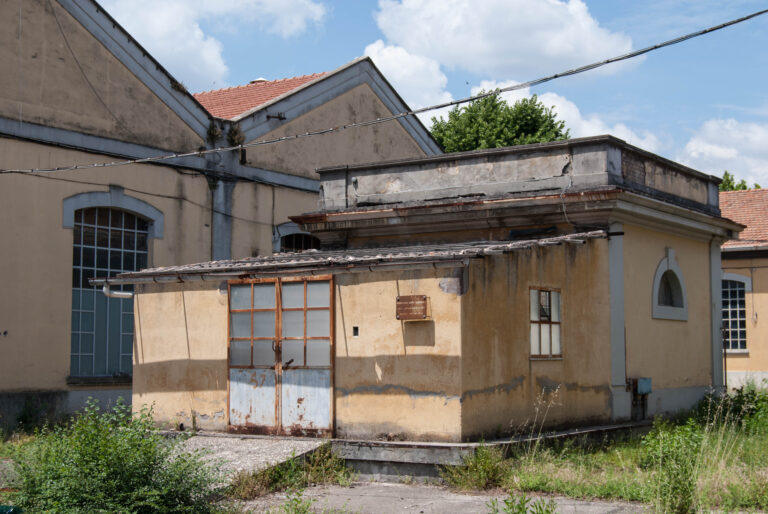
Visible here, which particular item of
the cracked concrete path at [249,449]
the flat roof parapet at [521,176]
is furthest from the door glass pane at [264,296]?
the flat roof parapet at [521,176]

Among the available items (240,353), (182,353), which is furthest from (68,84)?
(240,353)

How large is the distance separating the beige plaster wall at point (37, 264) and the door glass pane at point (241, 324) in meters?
4.31

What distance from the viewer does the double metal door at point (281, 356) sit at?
1176cm

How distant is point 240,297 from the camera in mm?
12570

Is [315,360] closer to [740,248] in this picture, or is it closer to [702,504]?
[702,504]

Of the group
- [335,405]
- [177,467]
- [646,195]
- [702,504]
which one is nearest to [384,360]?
[335,405]

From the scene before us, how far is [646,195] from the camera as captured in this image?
14.4 metres

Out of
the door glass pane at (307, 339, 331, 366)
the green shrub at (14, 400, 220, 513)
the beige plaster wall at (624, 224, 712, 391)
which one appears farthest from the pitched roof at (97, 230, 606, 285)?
the green shrub at (14, 400, 220, 513)

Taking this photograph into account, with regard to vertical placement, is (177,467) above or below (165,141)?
below

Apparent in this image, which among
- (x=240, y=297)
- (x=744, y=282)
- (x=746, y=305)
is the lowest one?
(x=240, y=297)

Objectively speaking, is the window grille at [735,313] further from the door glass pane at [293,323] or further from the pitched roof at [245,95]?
the door glass pane at [293,323]

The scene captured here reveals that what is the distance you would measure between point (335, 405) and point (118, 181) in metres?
7.15

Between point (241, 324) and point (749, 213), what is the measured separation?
17526mm

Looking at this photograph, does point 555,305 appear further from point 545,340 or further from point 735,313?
point 735,313
